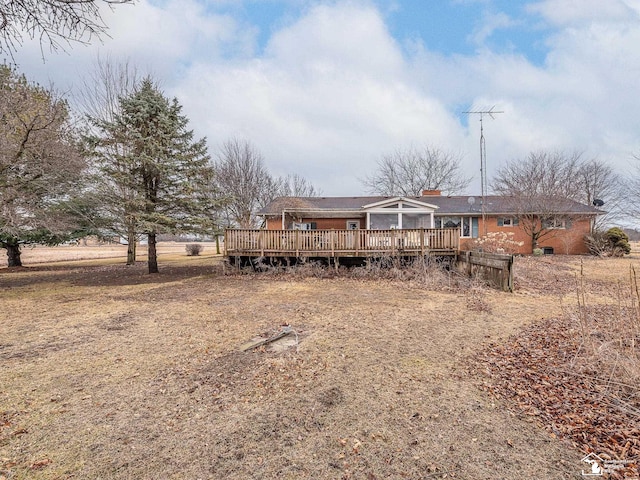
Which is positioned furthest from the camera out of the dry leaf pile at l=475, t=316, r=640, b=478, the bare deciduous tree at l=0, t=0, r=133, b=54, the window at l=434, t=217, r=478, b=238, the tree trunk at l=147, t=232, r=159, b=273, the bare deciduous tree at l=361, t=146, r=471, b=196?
the bare deciduous tree at l=361, t=146, r=471, b=196

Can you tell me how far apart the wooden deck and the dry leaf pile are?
705cm

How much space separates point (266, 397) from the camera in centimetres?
315

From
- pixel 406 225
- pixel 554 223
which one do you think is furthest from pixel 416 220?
pixel 554 223

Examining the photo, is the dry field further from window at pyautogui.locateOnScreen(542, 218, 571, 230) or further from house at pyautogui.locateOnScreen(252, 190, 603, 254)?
window at pyautogui.locateOnScreen(542, 218, 571, 230)

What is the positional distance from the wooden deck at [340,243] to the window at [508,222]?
1087 centimetres

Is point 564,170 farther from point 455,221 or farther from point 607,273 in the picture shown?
point 607,273

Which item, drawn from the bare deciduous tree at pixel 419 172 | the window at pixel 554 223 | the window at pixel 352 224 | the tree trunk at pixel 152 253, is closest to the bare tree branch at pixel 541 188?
the window at pixel 554 223

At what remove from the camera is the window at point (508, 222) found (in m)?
20.1

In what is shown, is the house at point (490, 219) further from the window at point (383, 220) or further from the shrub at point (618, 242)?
the shrub at point (618, 242)

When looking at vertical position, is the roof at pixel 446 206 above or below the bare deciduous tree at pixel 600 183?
below

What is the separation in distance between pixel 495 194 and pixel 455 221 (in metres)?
5.89

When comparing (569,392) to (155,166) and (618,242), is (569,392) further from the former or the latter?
(618,242)

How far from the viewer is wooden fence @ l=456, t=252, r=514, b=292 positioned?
850cm

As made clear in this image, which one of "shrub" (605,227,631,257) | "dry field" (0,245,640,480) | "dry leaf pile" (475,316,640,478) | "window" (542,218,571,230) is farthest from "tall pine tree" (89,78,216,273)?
"shrub" (605,227,631,257)
